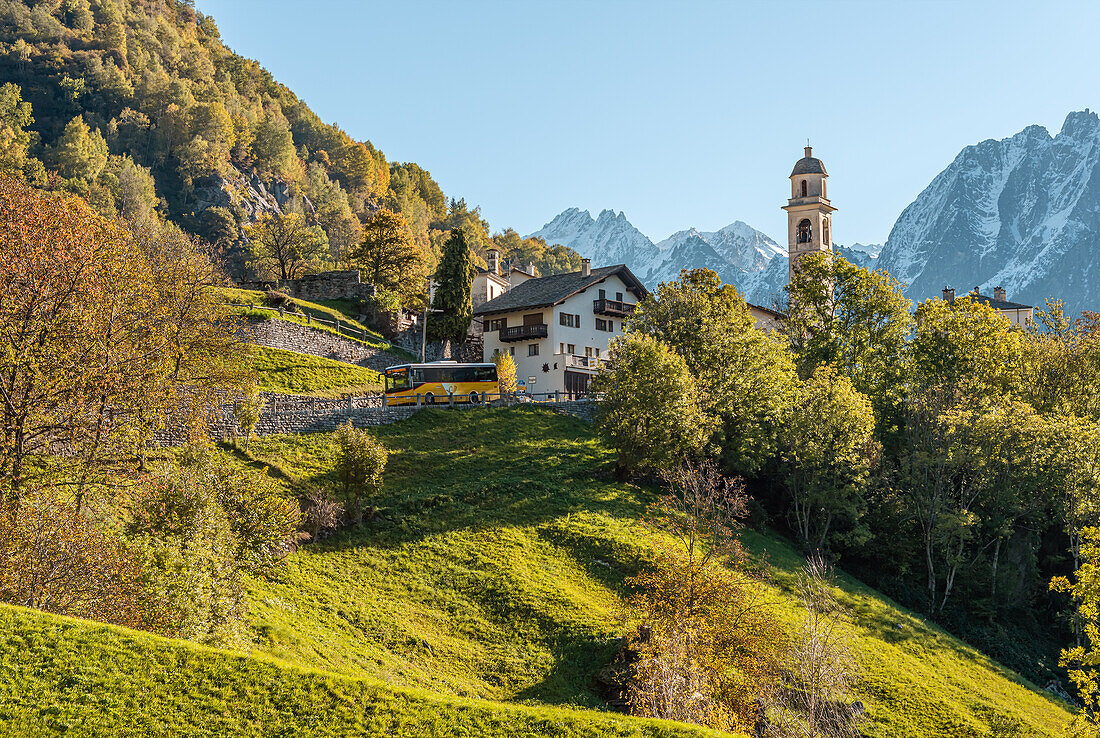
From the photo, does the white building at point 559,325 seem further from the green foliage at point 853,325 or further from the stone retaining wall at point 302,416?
the green foliage at point 853,325

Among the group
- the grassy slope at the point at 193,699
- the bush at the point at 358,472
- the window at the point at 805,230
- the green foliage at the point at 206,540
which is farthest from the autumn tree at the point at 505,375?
the window at the point at 805,230

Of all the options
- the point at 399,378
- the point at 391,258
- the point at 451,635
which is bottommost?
the point at 451,635

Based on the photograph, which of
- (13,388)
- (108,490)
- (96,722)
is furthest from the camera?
(108,490)

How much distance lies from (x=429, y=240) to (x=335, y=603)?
140 metres

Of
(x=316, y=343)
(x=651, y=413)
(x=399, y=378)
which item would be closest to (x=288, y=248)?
(x=316, y=343)

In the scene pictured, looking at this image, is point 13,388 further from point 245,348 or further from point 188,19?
point 188,19

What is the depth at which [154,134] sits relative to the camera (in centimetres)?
13725

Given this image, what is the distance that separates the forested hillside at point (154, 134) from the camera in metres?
117

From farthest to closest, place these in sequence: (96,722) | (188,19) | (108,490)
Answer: (188,19)
(108,490)
(96,722)

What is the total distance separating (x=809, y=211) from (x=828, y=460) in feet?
147

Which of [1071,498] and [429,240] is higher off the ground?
[429,240]

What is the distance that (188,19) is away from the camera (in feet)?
627

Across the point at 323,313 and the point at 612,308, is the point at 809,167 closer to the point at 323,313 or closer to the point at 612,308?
the point at 612,308

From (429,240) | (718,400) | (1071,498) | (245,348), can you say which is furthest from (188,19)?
(1071,498)
